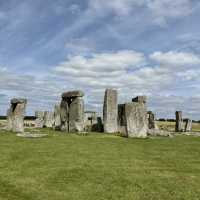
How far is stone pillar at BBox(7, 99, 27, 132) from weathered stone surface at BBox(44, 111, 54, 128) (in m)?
11.8

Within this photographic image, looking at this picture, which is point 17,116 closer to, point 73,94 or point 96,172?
point 73,94

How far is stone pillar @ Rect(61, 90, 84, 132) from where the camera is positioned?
26.7 metres

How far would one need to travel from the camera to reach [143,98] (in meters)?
30.3

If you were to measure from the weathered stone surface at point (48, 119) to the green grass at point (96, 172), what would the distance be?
20.3 metres

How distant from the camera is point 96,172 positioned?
11125 millimetres

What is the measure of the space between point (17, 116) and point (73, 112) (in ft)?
14.6

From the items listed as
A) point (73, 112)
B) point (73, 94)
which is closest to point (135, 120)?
point (73, 112)

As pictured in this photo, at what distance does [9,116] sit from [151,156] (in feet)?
45.5

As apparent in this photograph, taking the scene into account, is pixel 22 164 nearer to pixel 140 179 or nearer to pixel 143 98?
pixel 140 179

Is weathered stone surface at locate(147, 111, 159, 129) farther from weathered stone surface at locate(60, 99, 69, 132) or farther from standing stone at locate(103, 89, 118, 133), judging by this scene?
weathered stone surface at locate(60, 99, 69, 132)

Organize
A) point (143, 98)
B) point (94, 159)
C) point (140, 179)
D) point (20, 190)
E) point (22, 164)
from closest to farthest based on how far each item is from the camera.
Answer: point (20, 190) < point (140, 179) < point (22, 164) < point (94, 159) < point (143, 98)

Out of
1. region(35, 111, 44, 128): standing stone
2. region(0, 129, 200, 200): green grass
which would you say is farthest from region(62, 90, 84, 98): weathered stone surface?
region(0, 129, 200, 200): green grass

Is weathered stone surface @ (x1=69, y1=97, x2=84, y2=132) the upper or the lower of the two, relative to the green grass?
upper

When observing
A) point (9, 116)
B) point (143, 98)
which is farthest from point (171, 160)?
point (143, 98)
